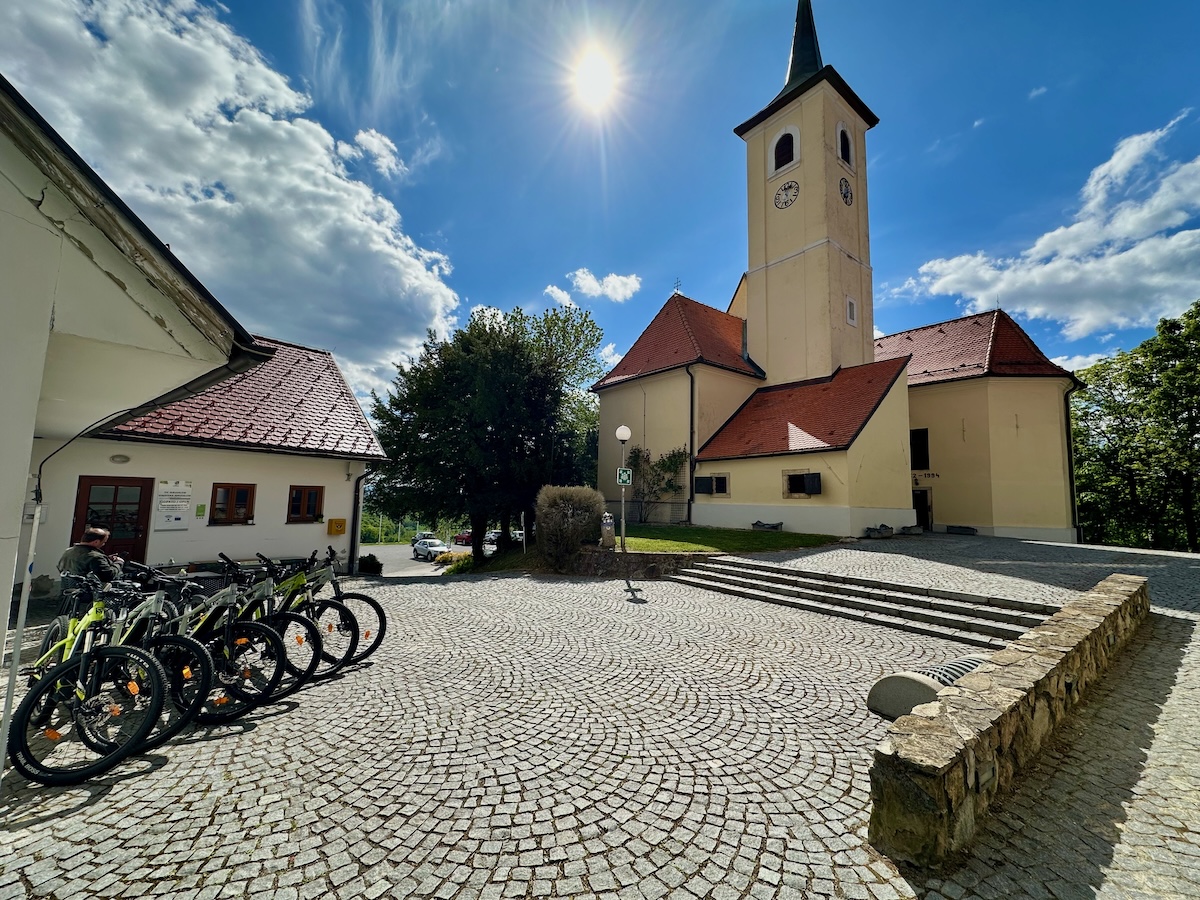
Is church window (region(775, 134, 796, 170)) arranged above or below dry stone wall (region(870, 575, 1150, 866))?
above

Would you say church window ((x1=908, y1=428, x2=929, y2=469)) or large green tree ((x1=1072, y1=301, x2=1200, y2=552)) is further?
large green tree ((x1=1072, y1=301, x2=1200, y2=552))

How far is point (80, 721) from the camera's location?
346 centimetres

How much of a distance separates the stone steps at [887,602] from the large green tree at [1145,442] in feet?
80.8

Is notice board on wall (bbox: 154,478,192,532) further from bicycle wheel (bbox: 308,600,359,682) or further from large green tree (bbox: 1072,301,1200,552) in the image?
large green tree (bbox: 1072,301,1200,552)

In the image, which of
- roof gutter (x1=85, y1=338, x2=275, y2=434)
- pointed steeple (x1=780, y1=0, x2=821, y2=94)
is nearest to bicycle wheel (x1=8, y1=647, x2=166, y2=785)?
roof gutter (x1=85, y1=338, x2=275, y2=434)

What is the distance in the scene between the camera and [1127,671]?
530cm

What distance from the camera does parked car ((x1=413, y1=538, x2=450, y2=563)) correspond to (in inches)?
1359

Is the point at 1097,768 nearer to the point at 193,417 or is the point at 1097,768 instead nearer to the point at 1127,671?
the point at 1127,671

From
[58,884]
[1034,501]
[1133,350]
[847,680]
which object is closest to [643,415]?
[1034,501]

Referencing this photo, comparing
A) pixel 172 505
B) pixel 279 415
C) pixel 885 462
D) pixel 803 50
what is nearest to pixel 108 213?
pixel 172 505

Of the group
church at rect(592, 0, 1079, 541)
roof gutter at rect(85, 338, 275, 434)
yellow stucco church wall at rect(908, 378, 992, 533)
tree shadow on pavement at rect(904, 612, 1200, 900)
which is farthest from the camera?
yellow stucco church wall at rect(908, 378, 992, 533)

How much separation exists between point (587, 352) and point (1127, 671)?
22.5 m

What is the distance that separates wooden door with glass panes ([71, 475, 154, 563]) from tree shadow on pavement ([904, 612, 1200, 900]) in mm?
12828

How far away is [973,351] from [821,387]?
321 inches
